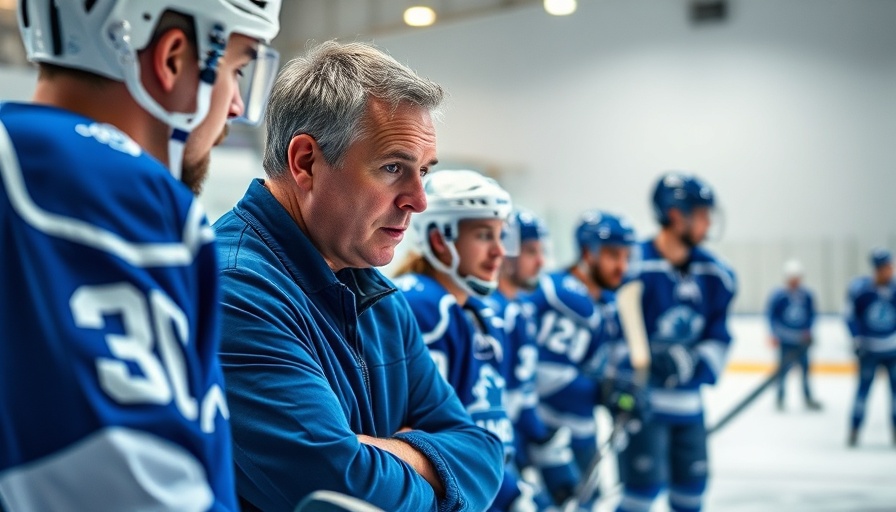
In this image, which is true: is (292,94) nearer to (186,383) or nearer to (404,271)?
(186,383)

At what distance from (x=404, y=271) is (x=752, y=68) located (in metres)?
11.5

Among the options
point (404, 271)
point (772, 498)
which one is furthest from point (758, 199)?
point (404, 271)

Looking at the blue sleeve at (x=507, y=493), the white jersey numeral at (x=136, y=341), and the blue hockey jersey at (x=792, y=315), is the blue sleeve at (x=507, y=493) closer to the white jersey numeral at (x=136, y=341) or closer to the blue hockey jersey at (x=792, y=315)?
the white jersey numeral at (x=136, y=341)

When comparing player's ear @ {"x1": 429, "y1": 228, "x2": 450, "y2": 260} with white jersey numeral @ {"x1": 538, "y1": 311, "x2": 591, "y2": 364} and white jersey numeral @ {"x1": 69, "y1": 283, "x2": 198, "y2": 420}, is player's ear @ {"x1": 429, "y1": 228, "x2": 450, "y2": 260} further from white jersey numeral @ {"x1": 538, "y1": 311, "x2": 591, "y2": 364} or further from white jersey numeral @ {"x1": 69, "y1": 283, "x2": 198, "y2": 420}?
white jersey numeral @ {"x1": 538, "y1": 311, "x2": 591, "y2": 364}

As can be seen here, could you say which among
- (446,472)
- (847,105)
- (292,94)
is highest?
(847,105)

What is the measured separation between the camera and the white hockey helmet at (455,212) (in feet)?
8.96

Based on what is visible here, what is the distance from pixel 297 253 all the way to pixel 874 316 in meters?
8.25

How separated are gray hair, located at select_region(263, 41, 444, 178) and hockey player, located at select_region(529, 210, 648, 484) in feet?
11.3

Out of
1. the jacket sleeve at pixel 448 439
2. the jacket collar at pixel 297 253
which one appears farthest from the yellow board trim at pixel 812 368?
the jacket collar at pixel 297 253

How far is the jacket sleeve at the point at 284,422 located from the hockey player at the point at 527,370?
99.7 inches

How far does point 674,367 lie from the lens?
4938 mm

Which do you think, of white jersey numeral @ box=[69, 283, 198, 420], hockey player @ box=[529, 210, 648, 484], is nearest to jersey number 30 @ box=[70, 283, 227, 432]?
white jersey numeral @ box=[69, 283, 198, 420]

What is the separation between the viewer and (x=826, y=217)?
13.0 meters

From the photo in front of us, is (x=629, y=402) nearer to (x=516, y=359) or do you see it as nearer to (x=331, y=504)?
(x=516, y=359)
